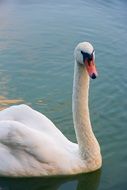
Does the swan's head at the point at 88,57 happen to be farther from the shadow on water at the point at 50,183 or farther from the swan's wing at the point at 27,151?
the shadow on water at the point at 50,183

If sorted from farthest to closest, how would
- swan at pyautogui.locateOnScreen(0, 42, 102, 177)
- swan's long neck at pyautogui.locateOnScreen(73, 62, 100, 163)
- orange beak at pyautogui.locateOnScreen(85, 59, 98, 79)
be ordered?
swan's long neck at pyautogui.locateOnScreen(73, 62, 100, 163), swan at pyautogui.locateOnScreen(0, 42, 102, 177), orange beak at pyautogui.locateOnScreen(85, 59, 98, 79)

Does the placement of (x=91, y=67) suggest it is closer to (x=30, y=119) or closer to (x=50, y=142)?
(x=50, y=142)

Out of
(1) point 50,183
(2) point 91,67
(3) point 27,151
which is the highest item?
(2) point 91,67

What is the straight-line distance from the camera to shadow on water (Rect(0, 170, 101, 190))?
4672 mm

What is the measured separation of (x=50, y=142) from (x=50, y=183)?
Result: 0.40m

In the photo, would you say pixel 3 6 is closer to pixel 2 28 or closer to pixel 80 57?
pixel 2 28

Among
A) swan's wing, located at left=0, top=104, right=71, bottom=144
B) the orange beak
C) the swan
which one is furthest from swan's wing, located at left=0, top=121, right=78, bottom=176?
the orange beak

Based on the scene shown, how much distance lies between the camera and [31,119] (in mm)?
4855

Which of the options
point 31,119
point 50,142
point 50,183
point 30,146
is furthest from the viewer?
point 31,119

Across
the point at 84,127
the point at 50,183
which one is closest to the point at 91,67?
the point at 84,127

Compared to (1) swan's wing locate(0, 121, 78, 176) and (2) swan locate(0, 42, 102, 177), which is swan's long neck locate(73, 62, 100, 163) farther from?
(1) swan's wing locate(0, 121, 78, 176)

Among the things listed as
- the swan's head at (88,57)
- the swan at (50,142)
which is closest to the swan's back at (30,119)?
the swan at (50,142)

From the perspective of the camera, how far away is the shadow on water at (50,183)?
467cm


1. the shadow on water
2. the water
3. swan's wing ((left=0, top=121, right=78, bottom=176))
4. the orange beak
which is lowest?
the water
